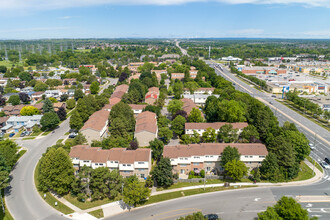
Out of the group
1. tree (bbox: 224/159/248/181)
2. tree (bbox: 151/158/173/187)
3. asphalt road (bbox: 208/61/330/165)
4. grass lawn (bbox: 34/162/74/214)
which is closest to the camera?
grass lawn (bbox: 34/162/74/214)

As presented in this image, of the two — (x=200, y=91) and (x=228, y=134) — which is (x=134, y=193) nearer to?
(x=228, y=134)

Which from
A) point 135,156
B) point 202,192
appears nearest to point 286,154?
point 202,192

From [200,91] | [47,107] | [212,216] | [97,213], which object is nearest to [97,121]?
[47,107]

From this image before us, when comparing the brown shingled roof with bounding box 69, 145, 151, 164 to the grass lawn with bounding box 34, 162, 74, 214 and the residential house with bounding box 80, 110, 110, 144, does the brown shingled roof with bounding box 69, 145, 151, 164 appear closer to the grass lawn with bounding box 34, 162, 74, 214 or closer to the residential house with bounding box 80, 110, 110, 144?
the grass lawn with bounding box 34, 162, 74, 214

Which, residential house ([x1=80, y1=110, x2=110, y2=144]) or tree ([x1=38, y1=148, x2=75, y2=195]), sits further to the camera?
residential house ([x1=80, y1=110, x2=110, y2=144])

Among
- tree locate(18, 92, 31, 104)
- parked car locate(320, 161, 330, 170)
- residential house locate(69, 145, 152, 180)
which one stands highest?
tree locate(18, 92, 31, 104)

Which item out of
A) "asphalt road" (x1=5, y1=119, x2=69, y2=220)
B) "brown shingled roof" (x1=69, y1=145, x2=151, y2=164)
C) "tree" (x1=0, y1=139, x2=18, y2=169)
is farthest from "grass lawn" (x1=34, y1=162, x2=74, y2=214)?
"tree" (x1=0, y1=139, x2=18, y2=169)

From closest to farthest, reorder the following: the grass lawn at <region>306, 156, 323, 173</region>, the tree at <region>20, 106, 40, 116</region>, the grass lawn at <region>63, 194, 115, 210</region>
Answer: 1. the grass lawn at <region>63, 194, 115, 210</region>
2. the grass lawn at <region>306, 156, 323, 173</region>
3. the tree at <region>20, 106, 40, 116</region>
